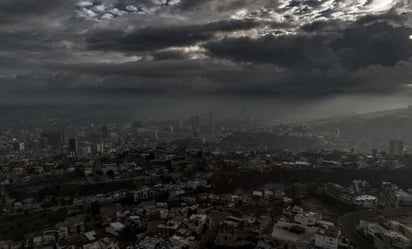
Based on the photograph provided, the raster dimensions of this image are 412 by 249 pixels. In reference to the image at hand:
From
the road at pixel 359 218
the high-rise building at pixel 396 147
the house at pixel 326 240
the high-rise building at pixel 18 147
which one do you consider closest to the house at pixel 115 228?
the house at pixel 326 240

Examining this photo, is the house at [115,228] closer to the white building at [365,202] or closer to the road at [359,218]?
the road at [359,218]

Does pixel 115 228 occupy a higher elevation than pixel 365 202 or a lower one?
lower

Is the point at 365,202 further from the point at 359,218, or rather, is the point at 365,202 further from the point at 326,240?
the point at 326,240

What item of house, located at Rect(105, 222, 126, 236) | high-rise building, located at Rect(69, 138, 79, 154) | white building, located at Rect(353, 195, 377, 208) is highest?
white building, located at Rect(353, 195, 377, 208)

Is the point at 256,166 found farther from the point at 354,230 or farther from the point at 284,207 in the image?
the point at 354,230

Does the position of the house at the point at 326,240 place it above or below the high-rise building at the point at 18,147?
above

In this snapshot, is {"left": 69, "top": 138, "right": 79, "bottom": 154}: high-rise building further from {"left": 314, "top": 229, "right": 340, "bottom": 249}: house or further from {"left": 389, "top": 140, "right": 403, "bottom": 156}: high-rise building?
{"left": 314, "top": 229, "right": 340, "bottom": 249}: house

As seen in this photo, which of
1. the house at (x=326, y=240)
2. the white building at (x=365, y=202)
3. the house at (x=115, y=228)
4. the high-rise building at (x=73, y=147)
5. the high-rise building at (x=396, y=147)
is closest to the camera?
the house at (x=326, y=240)

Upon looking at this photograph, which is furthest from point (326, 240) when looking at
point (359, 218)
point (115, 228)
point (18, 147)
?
point (18, 147)

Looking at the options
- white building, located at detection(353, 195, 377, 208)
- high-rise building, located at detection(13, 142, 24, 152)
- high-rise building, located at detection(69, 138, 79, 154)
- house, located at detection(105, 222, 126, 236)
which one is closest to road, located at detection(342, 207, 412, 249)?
white building, located at detection(353, 195, 377, 208)
